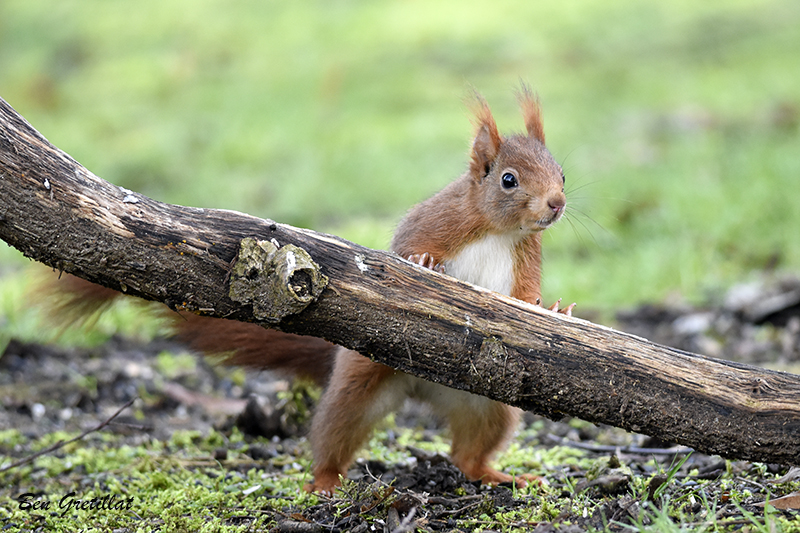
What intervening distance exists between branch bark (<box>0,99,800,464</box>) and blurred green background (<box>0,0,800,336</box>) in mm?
1085

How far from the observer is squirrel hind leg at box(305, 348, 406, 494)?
8.87 ft

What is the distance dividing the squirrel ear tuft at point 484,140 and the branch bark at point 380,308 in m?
0.77

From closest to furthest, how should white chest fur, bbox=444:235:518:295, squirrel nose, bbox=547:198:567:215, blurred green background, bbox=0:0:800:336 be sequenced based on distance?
squirrel nose, bbox=547:198:567:215
white chest fur, bbox=444:235:518:295
blurred green background, bbox=0:0:800:336

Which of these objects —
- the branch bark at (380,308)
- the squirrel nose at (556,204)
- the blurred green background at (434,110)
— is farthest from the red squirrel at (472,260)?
the branch bark at (380,308)

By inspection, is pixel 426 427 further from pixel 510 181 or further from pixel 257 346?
pixel 510 181

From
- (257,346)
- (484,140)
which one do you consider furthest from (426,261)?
(257,346)

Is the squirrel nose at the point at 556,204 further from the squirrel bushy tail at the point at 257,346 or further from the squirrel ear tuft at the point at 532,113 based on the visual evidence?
the squirrel bushy tail at the point at 257,346

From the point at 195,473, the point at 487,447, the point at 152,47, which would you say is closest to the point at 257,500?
the point at 195,473

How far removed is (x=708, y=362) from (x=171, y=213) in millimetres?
1545

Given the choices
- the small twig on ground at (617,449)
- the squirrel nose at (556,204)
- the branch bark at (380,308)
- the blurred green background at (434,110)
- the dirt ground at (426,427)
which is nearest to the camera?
the branch bark at (380,308)

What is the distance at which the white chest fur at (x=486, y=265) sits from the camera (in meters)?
2.78

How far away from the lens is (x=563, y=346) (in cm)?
218

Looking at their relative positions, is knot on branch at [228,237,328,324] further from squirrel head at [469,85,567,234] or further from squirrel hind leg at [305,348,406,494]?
squirrel head at [469,85,567,234]
